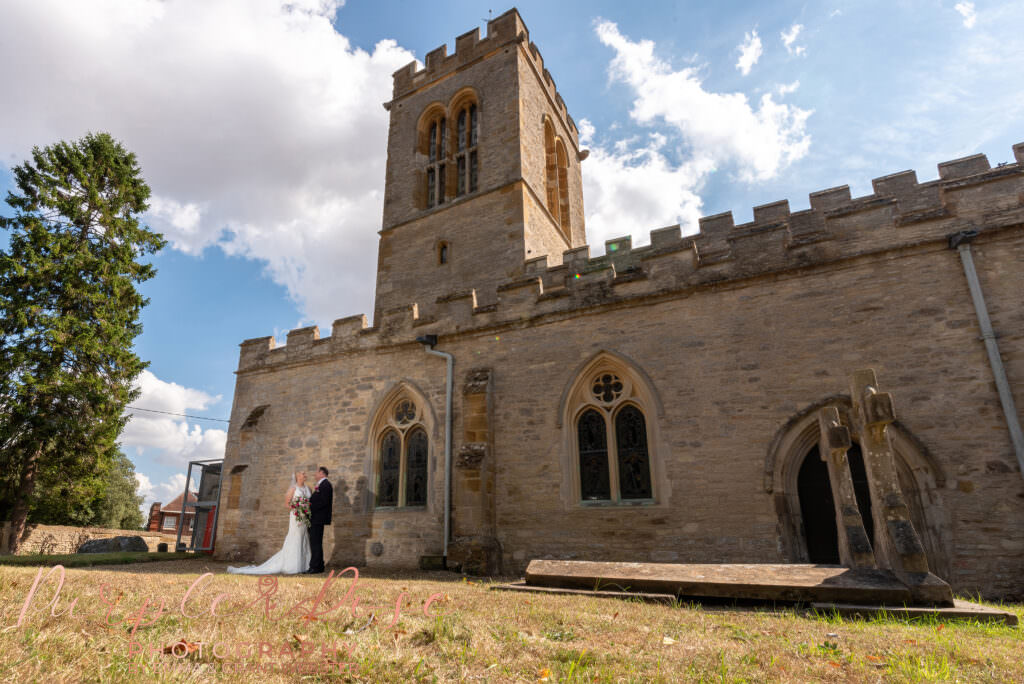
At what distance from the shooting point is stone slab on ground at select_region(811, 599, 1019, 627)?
4.02 meters

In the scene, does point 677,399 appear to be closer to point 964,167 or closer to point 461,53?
point 964,167

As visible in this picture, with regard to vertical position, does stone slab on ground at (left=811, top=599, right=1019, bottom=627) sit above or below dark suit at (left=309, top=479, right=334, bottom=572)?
below

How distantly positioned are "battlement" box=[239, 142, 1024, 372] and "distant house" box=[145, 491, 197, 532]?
24324 mm

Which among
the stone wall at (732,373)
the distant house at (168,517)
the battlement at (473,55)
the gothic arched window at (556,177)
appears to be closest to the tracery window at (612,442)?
the stone wall at (732,373)

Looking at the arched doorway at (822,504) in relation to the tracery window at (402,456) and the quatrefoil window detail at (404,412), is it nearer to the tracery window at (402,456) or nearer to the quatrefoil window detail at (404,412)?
the tracery window at (402,456)

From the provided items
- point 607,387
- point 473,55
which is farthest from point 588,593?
point 473,55

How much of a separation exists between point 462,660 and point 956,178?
34.0 feet

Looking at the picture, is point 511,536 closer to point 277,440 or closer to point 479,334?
point 479,334

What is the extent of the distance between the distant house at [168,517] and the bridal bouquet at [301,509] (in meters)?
22.8

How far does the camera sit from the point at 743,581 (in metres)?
4.70

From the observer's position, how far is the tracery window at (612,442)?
9398 mm

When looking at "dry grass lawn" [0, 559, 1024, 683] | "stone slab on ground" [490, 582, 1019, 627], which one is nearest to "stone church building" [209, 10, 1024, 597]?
"stone slab on ground" [490, 582, 1019, 627]

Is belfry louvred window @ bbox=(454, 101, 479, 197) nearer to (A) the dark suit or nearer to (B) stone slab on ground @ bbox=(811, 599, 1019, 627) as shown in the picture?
(A) the dark suit

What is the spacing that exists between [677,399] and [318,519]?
24.3 ft
